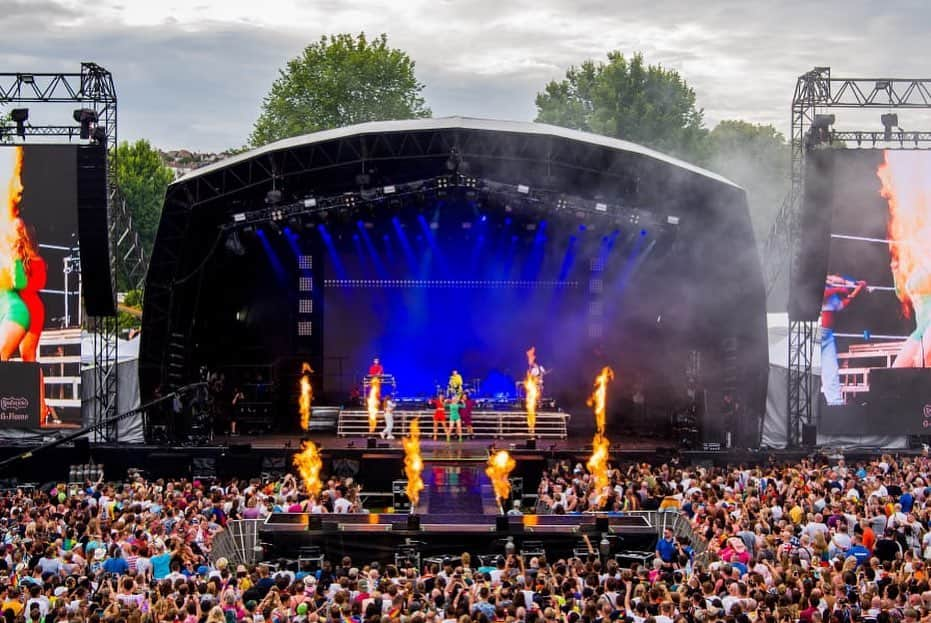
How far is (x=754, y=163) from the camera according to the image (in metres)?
72.2

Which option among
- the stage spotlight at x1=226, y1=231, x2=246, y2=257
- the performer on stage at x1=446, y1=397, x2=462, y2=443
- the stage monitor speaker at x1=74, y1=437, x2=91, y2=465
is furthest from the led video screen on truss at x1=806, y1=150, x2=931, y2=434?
the stage monitor speaker at x1=74, y1=437, x2=91, y2=465

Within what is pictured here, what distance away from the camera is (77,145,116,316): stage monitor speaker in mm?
27844

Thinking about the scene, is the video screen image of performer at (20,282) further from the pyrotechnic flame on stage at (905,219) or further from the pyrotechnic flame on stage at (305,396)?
the pyrotechnic flame on stage at (905,219)

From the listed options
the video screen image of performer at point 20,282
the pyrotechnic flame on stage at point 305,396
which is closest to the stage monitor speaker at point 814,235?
the pyrotechnic flame on stage at point 305,396

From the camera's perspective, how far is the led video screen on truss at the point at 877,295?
29188mm

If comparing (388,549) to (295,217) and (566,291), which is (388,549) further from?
(566,291)

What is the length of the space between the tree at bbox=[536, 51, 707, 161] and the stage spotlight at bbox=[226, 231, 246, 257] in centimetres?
3574

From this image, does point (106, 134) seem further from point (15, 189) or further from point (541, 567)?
point (541, 567)

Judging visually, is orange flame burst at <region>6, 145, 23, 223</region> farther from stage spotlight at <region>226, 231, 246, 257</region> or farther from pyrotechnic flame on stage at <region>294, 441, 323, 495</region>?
pyrotechnic flame on stage at <region>294, 441, 323, 495</region>

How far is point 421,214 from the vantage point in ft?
109

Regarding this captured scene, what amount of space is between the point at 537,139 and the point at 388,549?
12.4 meters

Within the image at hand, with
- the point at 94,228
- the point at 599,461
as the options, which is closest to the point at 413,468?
the point at 599,461

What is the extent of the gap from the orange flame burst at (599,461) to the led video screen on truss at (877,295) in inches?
228

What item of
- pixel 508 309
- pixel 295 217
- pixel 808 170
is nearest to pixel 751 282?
pixel 808 170
